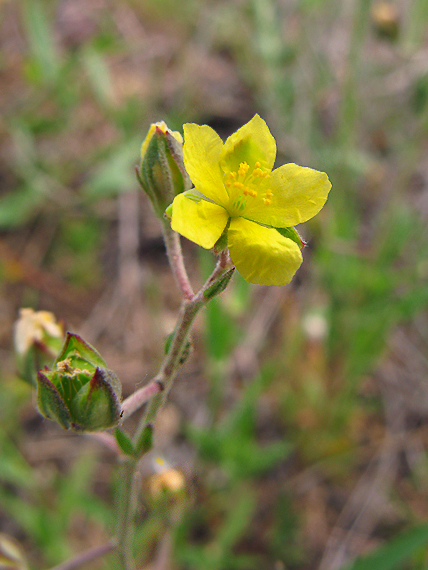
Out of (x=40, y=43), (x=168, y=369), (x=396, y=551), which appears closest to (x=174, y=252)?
(x=168, y=369)

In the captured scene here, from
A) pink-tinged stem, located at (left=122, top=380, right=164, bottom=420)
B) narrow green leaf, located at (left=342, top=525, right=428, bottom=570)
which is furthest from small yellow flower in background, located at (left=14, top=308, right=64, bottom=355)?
narrow green leaf, located at (left=342, top=525, right=428, bottom=570)

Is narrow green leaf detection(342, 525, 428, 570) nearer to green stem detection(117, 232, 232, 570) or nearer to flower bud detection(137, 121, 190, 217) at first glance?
green stem detection(117, 232, 232, 570)

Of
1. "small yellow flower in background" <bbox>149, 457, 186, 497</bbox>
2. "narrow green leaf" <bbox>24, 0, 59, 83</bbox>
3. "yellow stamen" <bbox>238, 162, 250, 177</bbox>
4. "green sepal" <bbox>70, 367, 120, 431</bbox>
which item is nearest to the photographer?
"green sepal" <bbox>70, 367, 120, 431</bbox>

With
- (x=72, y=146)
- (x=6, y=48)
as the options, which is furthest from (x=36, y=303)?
(x=6, y=48)

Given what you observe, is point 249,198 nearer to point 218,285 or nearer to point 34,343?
point 218,285

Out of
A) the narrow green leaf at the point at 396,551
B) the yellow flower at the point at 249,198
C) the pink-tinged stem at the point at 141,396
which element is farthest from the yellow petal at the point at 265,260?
the narrow green leaf at the point at 396,551

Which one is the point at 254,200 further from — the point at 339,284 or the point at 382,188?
the point at 382,188
